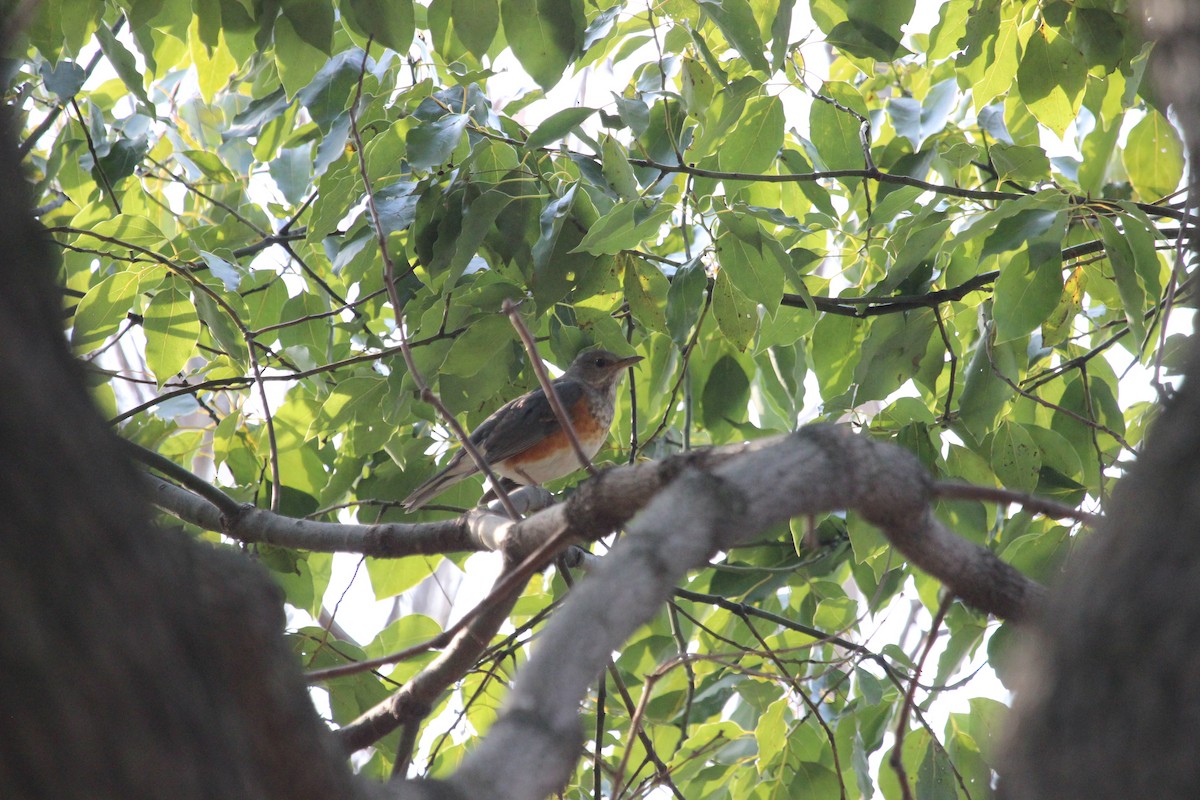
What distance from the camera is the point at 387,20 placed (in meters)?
3.13

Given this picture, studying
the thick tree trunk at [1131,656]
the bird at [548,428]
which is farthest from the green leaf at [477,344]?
the bird at [548,428]

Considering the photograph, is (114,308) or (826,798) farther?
(826,798)

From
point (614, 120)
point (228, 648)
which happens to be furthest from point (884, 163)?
point (228, 648)

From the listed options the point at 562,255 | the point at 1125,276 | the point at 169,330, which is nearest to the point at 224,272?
the point at 169,330

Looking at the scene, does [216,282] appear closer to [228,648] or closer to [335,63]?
[335,63]

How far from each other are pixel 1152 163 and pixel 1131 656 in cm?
368

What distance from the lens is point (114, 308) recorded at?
3354mm

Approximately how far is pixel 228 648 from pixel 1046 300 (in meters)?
2.68

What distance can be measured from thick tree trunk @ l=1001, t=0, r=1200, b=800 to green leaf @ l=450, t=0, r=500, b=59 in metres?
2.41

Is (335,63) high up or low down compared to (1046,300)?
up

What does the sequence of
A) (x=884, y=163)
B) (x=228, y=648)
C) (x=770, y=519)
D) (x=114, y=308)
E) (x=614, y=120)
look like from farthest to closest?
(x=884, y=163) < (x=614, y=120) < (x=114, y=308) < (x=770, y=519) < (x=228, y=648)

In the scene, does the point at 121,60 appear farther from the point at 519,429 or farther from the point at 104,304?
the point at 519,429

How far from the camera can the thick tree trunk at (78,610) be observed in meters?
0.93

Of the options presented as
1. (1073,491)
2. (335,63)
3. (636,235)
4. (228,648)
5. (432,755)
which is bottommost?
(228,648)
